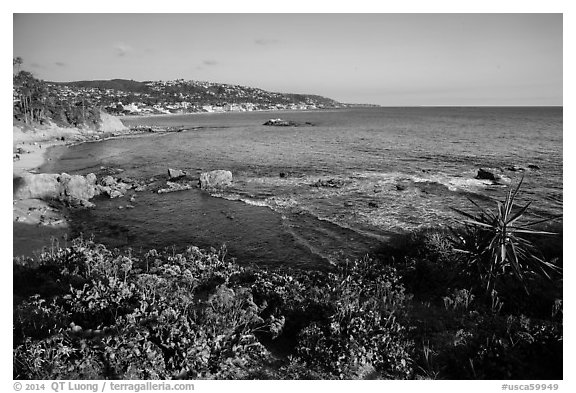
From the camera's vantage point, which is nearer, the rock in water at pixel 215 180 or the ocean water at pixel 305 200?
the ocean water at pixel 305 200

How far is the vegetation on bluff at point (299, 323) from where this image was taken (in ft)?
20.0

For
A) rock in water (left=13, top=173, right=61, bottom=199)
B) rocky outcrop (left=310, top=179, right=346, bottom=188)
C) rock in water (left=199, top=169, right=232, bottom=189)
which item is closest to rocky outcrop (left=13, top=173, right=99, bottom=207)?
rock in water (left=13, top=173, right=61, bottom=199)

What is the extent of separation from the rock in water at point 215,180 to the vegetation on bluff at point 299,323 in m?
16.9

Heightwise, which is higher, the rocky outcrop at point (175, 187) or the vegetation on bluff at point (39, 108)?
the vegetation on bluff at point (39, 108)

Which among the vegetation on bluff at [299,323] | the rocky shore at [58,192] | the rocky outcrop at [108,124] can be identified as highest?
the rocky outcrop at [108,124]

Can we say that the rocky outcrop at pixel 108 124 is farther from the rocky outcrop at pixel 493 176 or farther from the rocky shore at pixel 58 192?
the rocky outcrop at pixel 493 176

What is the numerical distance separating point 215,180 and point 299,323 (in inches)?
807

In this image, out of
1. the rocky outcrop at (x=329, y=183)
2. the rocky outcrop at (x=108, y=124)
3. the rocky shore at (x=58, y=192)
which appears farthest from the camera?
the rocky outcrop at (x=108, y=124)

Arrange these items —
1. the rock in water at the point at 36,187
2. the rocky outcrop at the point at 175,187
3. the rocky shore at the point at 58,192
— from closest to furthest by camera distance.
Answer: the rocky shore at the point at 58,192 < the rock in water at the point at 36,187 < the rocky outcrop at the point at 175,187

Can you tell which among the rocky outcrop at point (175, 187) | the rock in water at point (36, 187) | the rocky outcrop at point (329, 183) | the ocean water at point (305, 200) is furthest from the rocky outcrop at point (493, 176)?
the rock in water at point (36, 187)

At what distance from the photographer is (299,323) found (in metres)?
7.53

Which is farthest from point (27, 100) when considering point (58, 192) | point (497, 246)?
point (497, 246)

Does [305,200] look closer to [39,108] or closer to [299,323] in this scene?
[299,323]

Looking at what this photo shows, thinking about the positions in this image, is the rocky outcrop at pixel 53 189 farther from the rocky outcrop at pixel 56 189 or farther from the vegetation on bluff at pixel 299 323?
the vegetation on bluff at pixel 299 323
